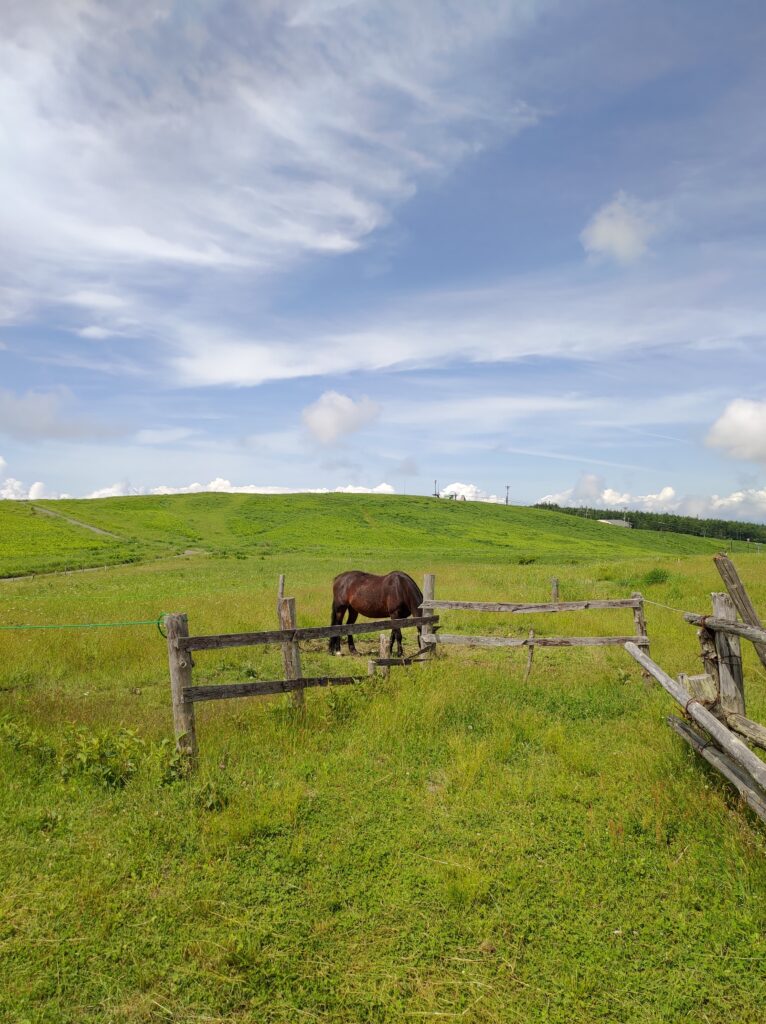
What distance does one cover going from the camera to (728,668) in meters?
5.76

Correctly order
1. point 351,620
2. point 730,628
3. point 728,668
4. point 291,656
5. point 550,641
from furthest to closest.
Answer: point 351,620
point 550,641
point 291,656
point 728,668
point 730,628

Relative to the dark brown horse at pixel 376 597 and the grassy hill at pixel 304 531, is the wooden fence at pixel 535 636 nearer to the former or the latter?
the dark brown horse at pixel 376 597

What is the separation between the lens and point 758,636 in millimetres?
4742

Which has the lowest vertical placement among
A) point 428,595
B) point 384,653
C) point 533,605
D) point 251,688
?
point 384,653

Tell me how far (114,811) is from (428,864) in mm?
2967

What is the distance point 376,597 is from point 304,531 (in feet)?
174

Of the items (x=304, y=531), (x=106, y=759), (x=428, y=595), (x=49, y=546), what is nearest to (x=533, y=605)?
(x=428, y=595)

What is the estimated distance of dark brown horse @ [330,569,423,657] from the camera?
1344 cm

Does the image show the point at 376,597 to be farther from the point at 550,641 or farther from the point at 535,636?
the point at 550,641

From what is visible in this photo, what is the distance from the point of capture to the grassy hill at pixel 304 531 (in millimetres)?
46344

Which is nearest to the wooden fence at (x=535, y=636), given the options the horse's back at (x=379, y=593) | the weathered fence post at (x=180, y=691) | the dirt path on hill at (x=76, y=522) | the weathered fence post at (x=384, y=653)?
the weathered fence post at (x=384, y=653)

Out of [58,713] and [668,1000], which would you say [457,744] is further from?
[58,713]

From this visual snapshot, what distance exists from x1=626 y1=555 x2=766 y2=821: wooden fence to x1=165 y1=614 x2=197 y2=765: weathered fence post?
17.0ft

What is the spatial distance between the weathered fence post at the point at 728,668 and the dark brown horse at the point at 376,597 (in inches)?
289
